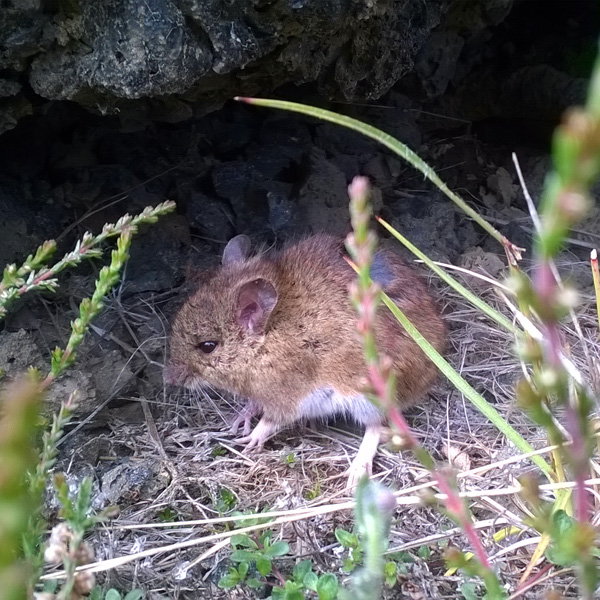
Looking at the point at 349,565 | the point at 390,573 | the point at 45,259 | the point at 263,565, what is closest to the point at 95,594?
the point at 263,565

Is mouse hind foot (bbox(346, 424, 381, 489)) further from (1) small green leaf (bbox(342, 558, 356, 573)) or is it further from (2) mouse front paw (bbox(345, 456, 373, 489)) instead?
(1) small green leaf (bbox(342, 558, 356, 573))

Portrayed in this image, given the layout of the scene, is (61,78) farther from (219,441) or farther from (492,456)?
(492,456)

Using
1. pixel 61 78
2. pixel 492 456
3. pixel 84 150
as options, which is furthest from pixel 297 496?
pixel 84 150

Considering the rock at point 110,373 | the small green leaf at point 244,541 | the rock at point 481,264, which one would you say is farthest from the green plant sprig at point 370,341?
the rock at point 481,264

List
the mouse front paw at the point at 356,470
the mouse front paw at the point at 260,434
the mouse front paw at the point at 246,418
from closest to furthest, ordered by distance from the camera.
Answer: the mouse front paw at the point at 356,470
the mouse front paw at the point at 260,434
the mouse front paw at the point at 246,418

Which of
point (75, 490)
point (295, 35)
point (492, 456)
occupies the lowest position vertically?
point (492, 456)

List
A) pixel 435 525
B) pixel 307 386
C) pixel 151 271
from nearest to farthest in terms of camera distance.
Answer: pixel 435 525 → pixel 307 386 → pixel 151 271

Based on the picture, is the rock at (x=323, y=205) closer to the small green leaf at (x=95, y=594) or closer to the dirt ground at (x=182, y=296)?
the dirt ground at (x=182, y=296)

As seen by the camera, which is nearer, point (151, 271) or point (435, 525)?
point (435, 525)
